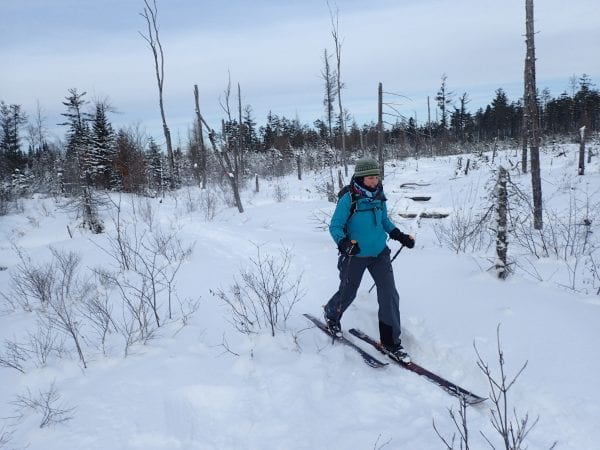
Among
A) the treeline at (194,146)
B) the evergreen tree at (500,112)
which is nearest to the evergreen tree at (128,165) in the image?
the treeline at (194,146)

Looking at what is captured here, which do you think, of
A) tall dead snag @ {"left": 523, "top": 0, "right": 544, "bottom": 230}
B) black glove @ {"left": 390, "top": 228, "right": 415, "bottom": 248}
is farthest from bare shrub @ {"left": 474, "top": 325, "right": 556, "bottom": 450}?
tall dead snag @ {"left": 523, "top": 0, "right": 544, "bottom": 230}

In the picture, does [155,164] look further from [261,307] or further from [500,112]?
[500,112]

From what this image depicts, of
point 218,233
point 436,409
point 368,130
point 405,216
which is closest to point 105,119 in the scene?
point 218,233

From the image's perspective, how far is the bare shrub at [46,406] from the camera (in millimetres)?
2662

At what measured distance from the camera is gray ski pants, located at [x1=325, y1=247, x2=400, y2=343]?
3.57m

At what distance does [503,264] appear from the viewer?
4.55m

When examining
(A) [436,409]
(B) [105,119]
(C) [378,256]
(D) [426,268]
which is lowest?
(A) [436,409]

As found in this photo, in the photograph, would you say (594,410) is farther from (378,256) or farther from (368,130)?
(368,130)

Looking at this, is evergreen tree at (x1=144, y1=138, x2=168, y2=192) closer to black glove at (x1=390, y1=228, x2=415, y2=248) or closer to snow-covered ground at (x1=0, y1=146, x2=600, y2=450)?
snow-covered ground at (x1=0, y1=146, x2=600, y2=450)

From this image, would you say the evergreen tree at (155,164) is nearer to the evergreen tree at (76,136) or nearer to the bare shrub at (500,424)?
the evergreen tree at (76,136)

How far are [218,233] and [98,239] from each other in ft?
11.7

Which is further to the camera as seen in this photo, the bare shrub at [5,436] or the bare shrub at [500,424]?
the bare shrub at [5,436]

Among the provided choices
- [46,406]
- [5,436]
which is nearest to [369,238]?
[46,406]

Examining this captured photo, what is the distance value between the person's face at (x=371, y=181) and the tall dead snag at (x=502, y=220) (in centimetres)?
188
